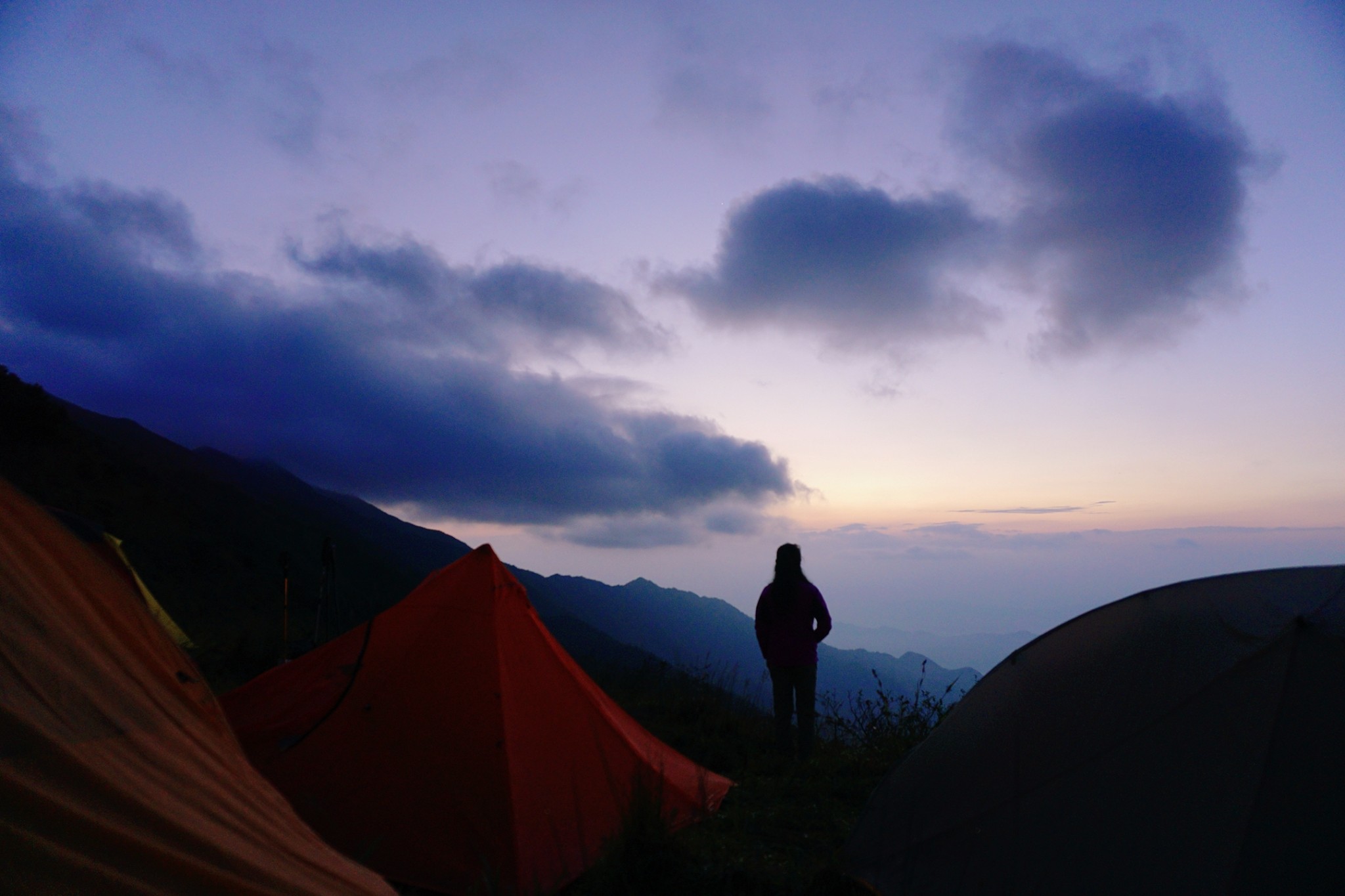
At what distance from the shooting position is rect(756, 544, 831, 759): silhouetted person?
23.1 ft

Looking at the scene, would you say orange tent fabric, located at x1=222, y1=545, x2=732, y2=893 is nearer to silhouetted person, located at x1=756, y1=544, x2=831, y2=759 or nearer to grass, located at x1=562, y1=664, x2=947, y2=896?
grass, located at x1=562, y1=664, x2=947, y2=896

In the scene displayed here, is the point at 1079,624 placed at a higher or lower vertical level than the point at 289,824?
higher

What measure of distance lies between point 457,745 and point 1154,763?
3.63m

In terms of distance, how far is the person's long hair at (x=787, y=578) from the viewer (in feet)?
23.3

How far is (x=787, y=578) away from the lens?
7.11 metres

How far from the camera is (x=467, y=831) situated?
4.01 meters

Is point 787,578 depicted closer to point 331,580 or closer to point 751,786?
point 751,786

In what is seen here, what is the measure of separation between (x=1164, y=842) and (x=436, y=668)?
3943 millimetres

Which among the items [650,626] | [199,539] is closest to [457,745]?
[199,539]

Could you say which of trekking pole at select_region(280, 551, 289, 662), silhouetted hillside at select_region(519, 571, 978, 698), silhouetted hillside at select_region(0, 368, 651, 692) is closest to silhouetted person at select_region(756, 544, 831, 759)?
silhouetted hillside at select_region(0, 368, 651, 692)

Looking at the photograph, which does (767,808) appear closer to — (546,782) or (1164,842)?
(546,782)

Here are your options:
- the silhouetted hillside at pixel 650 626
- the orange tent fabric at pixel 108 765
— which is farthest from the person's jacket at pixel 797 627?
the silhouetted hillside at pixel 650 626

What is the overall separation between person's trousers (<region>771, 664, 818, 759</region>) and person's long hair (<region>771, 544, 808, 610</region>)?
2.20ft

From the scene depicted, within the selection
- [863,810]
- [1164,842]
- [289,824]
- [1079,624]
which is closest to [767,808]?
[863,810]
